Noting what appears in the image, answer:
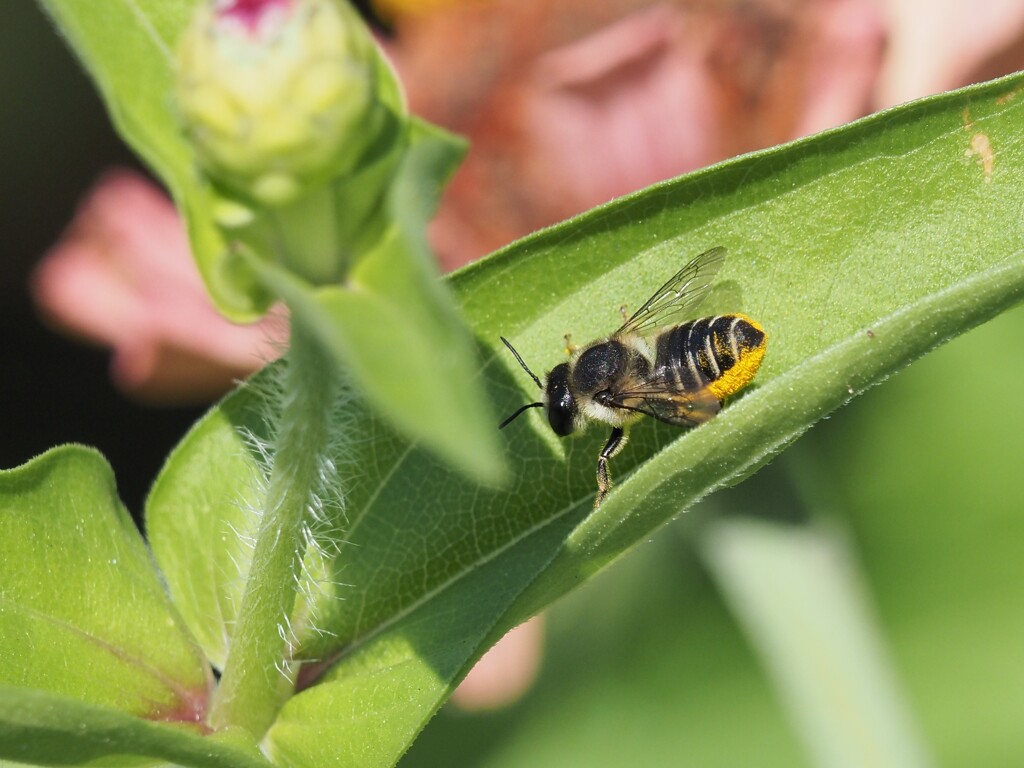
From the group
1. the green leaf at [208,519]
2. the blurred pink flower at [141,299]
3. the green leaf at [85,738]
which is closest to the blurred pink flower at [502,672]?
the blurred pink flower at [141,299]

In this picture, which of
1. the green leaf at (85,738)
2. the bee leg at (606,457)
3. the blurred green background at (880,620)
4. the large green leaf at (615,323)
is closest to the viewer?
the green leaf at (85,738)

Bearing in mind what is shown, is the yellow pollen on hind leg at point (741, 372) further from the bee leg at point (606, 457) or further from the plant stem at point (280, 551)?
the plant stem at point (280, 551)

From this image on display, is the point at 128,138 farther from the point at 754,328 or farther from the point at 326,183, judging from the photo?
the point at 754,328

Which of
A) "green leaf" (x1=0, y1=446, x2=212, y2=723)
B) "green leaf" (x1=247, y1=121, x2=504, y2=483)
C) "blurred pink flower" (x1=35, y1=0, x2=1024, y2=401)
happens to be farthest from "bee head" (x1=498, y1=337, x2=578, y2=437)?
"blurred pink flower" (x1=35, y1=0, x2=1024, y2=401)

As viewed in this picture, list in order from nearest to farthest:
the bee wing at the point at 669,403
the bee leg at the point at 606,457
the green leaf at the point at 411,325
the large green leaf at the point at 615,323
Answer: the green leaf at the point at 411,325
the large green leaf at the point at 615,323
the bee leg at the point at 606,457
the bee wing at the point at 669,403

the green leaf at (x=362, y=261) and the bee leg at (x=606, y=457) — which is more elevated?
the green leaf at (x=362, y=261)

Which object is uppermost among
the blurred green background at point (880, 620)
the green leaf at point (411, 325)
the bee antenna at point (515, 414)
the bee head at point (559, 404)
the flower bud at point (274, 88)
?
the flower bud at point (274, 88)

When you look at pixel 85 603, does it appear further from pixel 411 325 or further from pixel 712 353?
pixel 712 353
